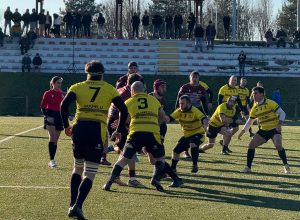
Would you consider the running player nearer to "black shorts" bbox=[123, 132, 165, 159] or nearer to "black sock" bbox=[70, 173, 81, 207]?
"black shorts" bbox=[123, 132, 165, 159]

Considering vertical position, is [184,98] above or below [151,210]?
above

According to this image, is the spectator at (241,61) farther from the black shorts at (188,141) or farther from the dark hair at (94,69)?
the dark hair at (94,69)

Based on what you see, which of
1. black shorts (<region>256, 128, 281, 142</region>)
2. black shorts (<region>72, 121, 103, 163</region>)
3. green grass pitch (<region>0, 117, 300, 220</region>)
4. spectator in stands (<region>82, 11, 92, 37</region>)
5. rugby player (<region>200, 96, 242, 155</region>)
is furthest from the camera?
spectator in stands (<region>82, 11, 92, 37</region>)

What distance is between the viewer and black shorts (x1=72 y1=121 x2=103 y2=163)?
1005 centimetres

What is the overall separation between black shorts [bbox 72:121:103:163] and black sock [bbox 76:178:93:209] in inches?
11.4

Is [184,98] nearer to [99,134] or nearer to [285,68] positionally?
[99,134]

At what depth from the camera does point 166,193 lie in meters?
12.3

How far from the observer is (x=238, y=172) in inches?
607

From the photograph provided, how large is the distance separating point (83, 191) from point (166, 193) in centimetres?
266

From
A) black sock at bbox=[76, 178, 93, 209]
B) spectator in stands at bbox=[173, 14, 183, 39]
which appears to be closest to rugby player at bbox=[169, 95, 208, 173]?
black sock at bbox=[76, 178, 93, 209]

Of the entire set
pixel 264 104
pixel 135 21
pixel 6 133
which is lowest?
pixel 6 133

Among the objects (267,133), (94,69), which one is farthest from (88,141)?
(267,133)

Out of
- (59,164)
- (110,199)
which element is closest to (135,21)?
(59,164)

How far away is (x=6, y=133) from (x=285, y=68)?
1017 inches
